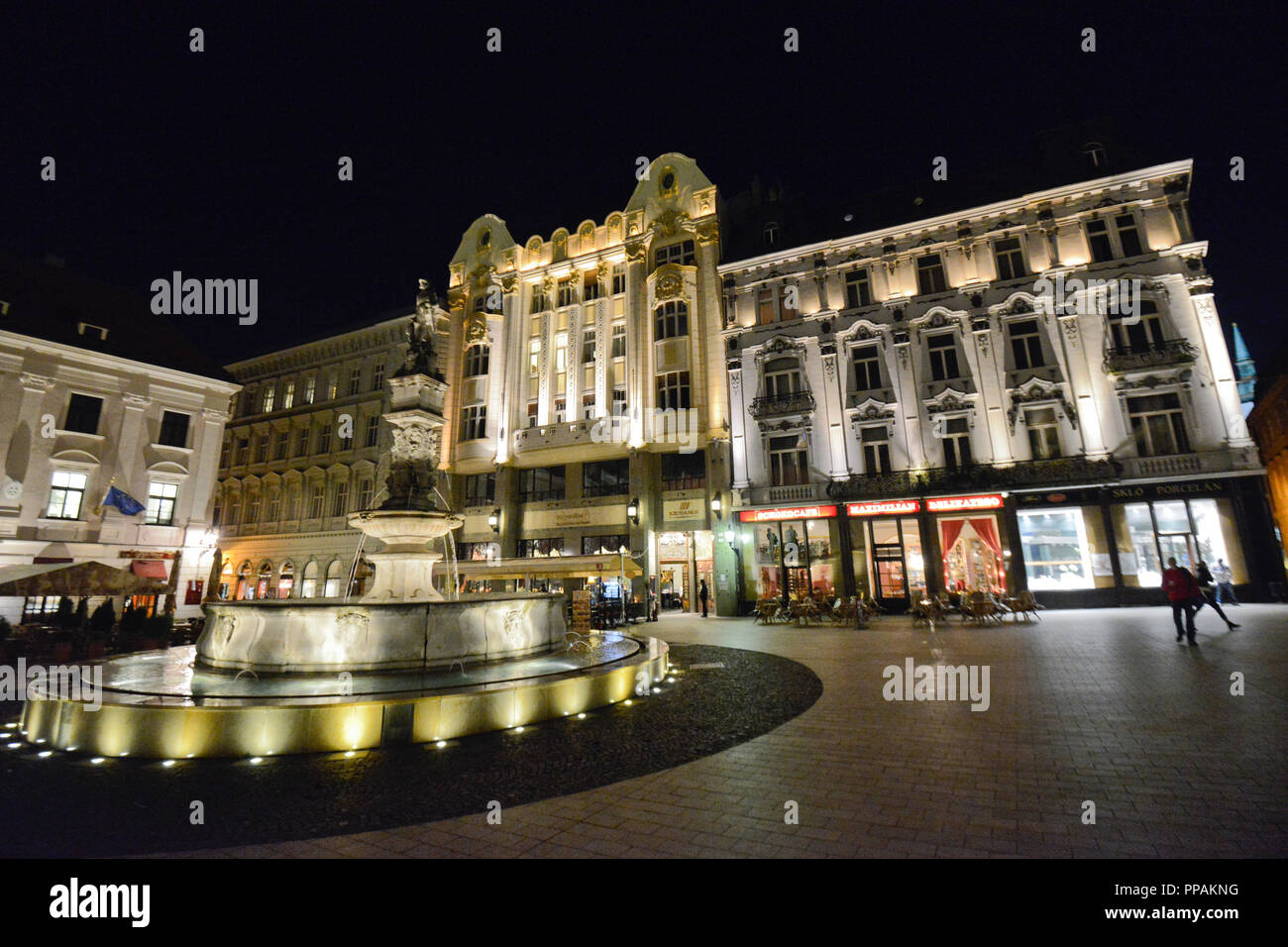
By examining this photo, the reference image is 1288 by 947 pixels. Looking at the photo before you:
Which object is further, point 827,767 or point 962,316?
point 962,316

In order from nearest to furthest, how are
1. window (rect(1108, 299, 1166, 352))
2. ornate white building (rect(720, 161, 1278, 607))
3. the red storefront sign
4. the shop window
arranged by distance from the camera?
1. ornate white building (rect(720, 161, 1278, 607))
2. the shop window
3. window (rect(1108, 299, 1166, 352))
4. the red storefront sign

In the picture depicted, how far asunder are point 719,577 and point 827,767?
21.3 meters

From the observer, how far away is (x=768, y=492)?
26.4 meters

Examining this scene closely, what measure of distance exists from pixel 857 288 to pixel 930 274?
3350mm

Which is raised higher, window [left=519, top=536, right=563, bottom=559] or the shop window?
window [left=519, top=536, right=563, bottom=559]

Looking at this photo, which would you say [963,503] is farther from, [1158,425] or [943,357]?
[1158,425]

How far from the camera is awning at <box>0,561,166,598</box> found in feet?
44.5

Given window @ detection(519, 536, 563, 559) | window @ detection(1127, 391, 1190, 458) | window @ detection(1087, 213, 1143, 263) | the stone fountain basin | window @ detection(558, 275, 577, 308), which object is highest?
window @ detection(558, 275, 577, 308)

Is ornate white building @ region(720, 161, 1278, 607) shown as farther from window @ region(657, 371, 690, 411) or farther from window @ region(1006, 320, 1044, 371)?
window @ region(657, 371, 690, 411)

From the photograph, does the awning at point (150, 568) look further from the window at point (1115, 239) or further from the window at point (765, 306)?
the window at point (1115, 239)

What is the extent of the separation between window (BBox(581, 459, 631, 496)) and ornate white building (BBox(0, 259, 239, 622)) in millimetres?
19561

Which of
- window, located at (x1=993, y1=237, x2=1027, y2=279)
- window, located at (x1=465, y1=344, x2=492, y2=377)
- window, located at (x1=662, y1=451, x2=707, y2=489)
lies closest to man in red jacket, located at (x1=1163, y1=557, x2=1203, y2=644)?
window, located at (x1=993, y1=237, x2=1027, y2=279)
